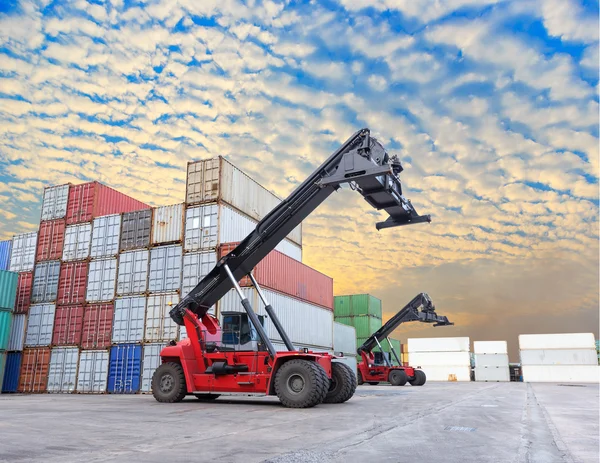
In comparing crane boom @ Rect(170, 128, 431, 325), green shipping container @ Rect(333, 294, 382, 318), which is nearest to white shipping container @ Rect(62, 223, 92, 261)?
crane boom @ Rect(170, 128, 431, 325)

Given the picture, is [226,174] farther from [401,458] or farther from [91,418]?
[401,458]

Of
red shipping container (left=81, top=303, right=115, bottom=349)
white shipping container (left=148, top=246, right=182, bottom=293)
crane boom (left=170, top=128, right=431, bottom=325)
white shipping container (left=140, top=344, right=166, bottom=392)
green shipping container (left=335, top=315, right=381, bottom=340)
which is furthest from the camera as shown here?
green shipping container (left=335, top=315, right=381, bottom=340)

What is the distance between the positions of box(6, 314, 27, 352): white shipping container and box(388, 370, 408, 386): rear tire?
23409 mm

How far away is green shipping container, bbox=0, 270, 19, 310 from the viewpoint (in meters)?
30.3

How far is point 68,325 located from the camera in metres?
29.8

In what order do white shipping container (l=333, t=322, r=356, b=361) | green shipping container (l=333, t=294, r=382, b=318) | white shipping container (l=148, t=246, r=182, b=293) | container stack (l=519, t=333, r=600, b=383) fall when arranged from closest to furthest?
white shipping container (l=148, t=246, r=182, b=293) < white shipping container (l=333, t=322, r=356, b=361) < green shipping container (l=333, t=294, r=382, b=318) < container stack (l=519, t=333, r=600, b=383)

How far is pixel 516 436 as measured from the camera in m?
8.40

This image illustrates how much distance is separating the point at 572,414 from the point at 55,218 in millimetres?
30545

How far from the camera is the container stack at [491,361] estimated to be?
63.1 metres

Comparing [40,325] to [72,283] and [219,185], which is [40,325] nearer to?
[72,283]

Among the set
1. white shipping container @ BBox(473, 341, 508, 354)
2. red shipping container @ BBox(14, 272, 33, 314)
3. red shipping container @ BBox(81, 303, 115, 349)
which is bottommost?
white shipping container @ BBox(473, 341, 508, 354)

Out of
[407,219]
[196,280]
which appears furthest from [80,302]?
[407,219]

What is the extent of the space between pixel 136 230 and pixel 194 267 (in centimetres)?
506

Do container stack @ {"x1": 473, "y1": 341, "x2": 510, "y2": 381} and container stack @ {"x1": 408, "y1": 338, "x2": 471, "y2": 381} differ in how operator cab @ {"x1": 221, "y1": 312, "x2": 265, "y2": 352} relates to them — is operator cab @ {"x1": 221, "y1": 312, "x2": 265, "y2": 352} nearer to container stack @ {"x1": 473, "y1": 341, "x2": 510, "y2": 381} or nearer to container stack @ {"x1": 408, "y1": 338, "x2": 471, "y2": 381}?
container stack @ {"x1": 473, "y1": 341, "x2": 510, "y2": 381}
